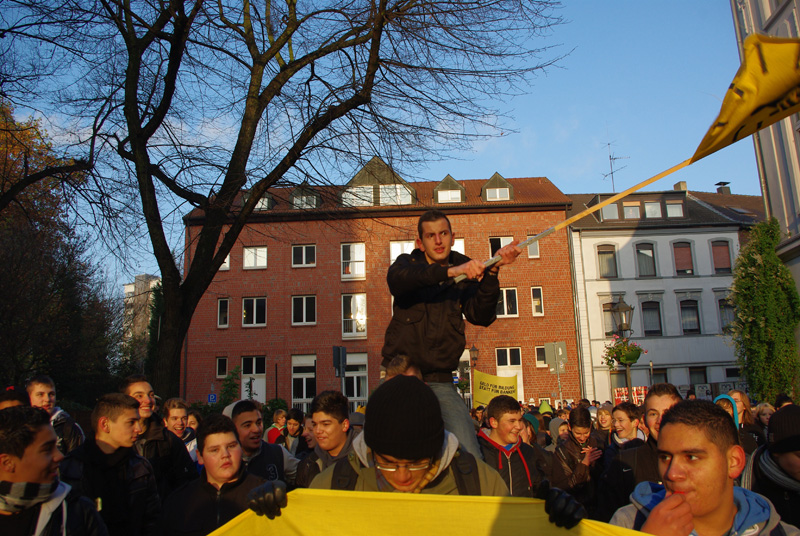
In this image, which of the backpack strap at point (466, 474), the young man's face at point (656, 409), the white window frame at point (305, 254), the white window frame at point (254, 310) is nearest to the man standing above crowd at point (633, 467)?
the young man's face at point (656, 409)

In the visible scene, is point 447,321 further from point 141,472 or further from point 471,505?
point 141,472

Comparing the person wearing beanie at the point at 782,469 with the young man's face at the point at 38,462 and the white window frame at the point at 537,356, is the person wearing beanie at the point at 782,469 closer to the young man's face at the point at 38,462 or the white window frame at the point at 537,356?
the young man's face at the point at 38,462

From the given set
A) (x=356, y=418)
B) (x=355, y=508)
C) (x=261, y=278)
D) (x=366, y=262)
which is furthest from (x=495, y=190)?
(x=355, y=508)

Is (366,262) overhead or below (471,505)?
overhead

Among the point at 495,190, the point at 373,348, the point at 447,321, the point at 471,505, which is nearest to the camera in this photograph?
the point at 471,505

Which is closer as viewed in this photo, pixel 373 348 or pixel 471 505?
pixel 471 505

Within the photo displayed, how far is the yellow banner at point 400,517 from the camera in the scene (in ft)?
7.74

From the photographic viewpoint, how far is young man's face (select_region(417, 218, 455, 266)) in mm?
4203

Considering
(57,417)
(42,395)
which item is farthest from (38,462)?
(42,395)

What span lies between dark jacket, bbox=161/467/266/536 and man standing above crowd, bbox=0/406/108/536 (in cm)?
73

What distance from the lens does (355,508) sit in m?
2.54

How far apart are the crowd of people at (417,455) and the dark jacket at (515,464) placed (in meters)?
0.02

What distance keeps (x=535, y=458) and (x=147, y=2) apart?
27.8 ft

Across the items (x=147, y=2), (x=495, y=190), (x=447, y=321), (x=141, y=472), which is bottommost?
(x=141, y=472)
